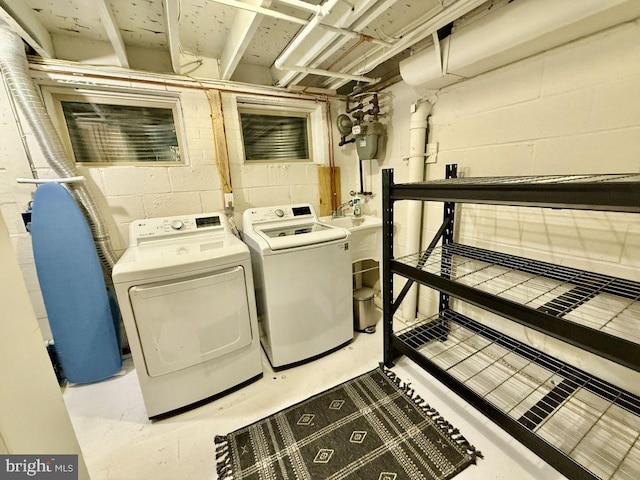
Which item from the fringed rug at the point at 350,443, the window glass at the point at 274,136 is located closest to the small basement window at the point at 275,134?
the window glass at the point at 274,136

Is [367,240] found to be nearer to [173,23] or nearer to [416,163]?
[416,163]

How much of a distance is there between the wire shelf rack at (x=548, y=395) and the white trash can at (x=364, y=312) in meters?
0.43

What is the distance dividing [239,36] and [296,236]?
1241 mm

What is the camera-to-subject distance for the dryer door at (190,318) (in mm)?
1370

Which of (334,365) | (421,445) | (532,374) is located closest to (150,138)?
(334,365)

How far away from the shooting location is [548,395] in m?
1.27

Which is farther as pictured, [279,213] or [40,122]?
[279,213]

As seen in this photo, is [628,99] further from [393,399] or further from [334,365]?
[334,365]

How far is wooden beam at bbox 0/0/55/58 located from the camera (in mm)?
1280

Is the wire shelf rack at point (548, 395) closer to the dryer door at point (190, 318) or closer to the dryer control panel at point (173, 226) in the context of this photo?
the dryer door at point (190, 318)

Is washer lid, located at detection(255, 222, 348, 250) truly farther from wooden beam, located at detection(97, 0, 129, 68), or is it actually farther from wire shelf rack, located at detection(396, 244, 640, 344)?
wooden beam, located at detection(97, 0, 129, 68)

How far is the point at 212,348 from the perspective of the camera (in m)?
1.54

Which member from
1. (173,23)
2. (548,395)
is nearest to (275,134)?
(173,23)

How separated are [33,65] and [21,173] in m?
0.66
